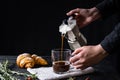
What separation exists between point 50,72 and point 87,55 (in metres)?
0.18

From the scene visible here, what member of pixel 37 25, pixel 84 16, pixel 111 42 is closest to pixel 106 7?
pixel 84 16

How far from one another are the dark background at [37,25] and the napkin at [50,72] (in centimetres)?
150

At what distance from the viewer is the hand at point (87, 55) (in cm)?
126

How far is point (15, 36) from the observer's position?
2.89m

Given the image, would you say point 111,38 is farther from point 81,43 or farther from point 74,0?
point 74,0

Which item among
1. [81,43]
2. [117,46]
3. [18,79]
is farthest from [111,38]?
[18,79]

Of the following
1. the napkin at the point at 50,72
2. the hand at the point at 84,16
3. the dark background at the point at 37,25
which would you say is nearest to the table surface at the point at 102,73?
the napkin at the point at 50,72

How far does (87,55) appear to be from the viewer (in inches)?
49.8

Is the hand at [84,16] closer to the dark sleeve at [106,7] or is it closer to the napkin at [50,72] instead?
the dark sleeve at [106,7]

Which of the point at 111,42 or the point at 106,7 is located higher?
the point at 106,7

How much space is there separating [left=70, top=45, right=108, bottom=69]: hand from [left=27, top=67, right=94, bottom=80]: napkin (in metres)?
0.05

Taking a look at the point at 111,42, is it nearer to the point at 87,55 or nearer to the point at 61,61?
the point at 87,55

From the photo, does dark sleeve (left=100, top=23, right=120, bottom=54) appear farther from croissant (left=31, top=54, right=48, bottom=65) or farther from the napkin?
croissant (left=31, top=54, right=48, bottom=65)

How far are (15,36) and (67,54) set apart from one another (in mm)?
1637
